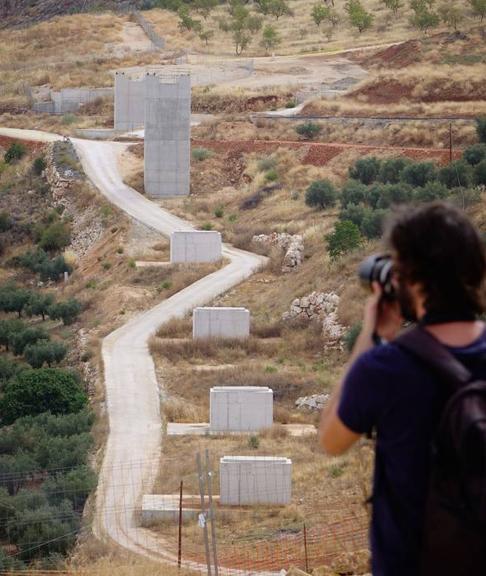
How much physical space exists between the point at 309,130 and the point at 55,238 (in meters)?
13.3

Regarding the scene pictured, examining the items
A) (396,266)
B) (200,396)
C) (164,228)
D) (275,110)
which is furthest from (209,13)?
(396,266)

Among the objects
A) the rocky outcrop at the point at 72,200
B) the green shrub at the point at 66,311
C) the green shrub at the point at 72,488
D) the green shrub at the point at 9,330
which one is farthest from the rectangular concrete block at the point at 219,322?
the rocky outcrop at the point at 72,200

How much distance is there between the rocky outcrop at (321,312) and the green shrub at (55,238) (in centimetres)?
1628

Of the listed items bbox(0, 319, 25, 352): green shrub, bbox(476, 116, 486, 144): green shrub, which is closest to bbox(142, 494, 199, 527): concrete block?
bbox(0, 319, 25, 352): green shrub

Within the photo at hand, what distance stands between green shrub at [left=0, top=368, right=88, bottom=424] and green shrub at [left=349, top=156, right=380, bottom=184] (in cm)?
2119

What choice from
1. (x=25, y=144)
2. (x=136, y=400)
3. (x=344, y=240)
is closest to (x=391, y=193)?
(x=344, y=240)

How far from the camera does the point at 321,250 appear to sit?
120ft

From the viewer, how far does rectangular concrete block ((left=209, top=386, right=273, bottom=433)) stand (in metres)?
23.2

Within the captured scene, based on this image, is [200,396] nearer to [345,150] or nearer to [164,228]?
[164,228]

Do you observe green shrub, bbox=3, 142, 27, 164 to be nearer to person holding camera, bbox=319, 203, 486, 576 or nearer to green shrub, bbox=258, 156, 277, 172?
green shrub, bbox=258, 156, 277, 172

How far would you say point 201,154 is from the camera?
53.0m

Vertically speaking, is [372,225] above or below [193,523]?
below

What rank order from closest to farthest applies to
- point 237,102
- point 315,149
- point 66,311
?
point 66,311, point 315,149, point 237,102

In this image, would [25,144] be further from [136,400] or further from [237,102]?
[136,400]
